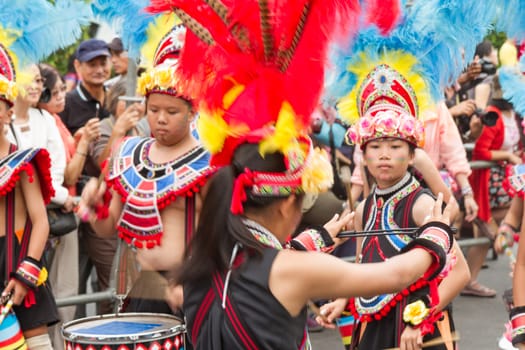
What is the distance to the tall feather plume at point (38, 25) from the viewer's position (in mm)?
5258

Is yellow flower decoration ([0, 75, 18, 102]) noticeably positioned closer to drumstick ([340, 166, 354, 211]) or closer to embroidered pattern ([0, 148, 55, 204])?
embroidered pattern ([0, 148, 55, 204])

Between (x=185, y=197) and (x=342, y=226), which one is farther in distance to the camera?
(x=185, y=197)

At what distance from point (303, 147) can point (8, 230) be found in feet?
7.75

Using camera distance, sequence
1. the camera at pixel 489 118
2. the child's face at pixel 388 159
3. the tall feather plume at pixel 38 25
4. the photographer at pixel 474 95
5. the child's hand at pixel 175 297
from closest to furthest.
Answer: the child's hand at pixel 175 297, the child's face at pixel 388 159, the tall feather plume at pixel 38 25, the camera at pixel 489 118, the photographer at pixel 474 95

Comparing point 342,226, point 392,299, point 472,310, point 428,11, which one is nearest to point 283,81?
point 342,226

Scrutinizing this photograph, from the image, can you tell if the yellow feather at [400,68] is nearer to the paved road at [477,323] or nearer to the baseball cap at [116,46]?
the paved road at [477,323]

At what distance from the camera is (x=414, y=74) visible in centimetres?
472

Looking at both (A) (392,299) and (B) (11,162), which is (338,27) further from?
(B) (11,162)

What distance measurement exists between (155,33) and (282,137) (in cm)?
229

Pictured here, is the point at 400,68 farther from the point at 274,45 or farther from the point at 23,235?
the point at 23,235

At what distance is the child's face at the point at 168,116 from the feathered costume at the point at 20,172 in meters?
0.62

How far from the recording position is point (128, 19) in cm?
525

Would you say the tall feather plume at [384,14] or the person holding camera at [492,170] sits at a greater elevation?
the tall feather plume at [384,14]

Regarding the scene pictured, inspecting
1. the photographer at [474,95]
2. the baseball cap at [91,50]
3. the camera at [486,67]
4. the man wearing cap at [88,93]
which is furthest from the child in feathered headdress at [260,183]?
the camera at [486,67]
